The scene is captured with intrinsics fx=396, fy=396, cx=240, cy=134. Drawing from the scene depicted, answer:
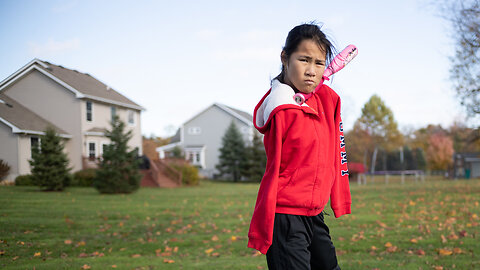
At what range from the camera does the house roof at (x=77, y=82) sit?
5995 millimetres

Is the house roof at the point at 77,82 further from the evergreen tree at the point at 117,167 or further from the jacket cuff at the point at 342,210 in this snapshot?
the jacket cuff at the point at 342,210

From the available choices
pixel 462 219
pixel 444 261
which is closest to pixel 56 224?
pixel 444 261

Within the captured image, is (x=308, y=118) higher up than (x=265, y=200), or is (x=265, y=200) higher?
(x=308, y=118)

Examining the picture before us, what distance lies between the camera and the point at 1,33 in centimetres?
559

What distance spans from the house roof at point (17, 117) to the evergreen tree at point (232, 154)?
95.0 ft

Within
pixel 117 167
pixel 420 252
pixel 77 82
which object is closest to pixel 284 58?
pixel 420 252

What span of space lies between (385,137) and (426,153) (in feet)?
37.5

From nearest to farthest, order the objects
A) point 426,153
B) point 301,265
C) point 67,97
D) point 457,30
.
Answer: point 301,265 < point 67,97 < point 457,30 < point 426,153

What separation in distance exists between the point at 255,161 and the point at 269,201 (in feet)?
104

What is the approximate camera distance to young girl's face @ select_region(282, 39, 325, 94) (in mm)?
2334

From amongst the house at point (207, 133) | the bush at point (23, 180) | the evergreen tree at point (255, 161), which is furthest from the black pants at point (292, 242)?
the house at point (207, 133)

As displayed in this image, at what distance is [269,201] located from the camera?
2.19 metres

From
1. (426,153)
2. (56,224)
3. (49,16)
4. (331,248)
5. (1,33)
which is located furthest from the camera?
(426,153)

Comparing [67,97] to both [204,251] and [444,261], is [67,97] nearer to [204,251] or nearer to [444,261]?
[204,251]
